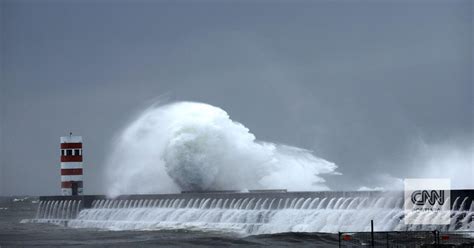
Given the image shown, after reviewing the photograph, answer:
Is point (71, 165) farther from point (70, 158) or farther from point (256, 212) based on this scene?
point (256, 212)

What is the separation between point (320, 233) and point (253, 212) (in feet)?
20.1

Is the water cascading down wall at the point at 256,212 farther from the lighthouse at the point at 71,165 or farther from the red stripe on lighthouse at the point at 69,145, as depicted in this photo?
the red stripe on lighthouse at the point at 69,145

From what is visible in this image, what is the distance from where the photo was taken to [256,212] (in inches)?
1521

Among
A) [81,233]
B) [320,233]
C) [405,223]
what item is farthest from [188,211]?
[405,223]

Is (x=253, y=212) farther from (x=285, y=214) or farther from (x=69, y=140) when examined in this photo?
(x=69, y=140)

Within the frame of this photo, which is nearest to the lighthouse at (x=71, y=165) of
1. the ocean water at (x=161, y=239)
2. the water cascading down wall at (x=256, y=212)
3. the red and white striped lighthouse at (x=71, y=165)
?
the red and white striped lighthouse at (x=71, y=165)

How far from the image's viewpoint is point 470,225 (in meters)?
28.8

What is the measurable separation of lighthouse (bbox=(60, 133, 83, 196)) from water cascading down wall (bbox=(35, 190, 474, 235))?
150 centimetres

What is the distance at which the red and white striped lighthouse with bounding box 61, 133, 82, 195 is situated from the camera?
57.4 m

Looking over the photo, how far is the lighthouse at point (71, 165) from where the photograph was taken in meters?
57.4

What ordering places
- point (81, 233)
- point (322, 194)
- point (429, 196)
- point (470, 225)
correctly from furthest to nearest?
1. point (81, 233)
2. point (322, 194)
3. point (429, 196)
4. point (470, 225)

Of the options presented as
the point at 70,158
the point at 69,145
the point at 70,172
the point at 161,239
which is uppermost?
the point at 69,145

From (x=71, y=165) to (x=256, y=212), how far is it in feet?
70.1

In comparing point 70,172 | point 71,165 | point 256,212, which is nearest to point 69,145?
point 71,165
